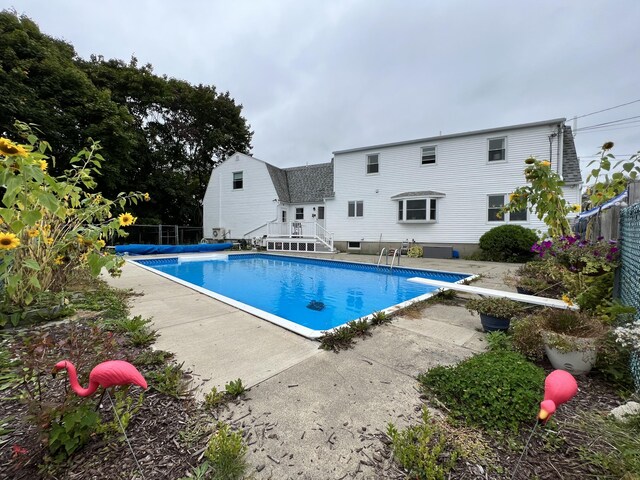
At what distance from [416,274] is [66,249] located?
30.1 ft

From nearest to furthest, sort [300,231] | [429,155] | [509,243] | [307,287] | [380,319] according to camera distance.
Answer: [380,319]
[307,287]
[509,243]
[429,155]
[300,231]

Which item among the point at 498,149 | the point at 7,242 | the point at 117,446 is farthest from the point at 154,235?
the point at 498,149

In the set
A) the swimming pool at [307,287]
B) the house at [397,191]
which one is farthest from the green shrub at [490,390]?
the house at [397,191]

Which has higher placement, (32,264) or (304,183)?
(304,183)

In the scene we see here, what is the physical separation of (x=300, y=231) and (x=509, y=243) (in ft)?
36.3

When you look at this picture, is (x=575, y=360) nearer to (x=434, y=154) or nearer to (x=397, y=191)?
(x=397, y=191)

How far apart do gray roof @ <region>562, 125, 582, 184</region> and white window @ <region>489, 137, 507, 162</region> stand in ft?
7.12

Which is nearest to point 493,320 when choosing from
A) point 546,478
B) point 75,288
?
point 546,478

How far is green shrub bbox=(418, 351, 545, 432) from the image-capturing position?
5.93ft

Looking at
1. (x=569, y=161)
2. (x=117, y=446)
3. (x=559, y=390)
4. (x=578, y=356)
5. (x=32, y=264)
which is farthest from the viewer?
(x=569, y=161)

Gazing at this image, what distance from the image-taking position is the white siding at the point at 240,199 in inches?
735

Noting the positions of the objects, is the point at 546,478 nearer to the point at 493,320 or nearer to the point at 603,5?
the point at 493,320

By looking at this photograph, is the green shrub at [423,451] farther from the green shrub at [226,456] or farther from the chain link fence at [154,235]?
the chain link fence at [154,235]

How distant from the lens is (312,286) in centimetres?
839
